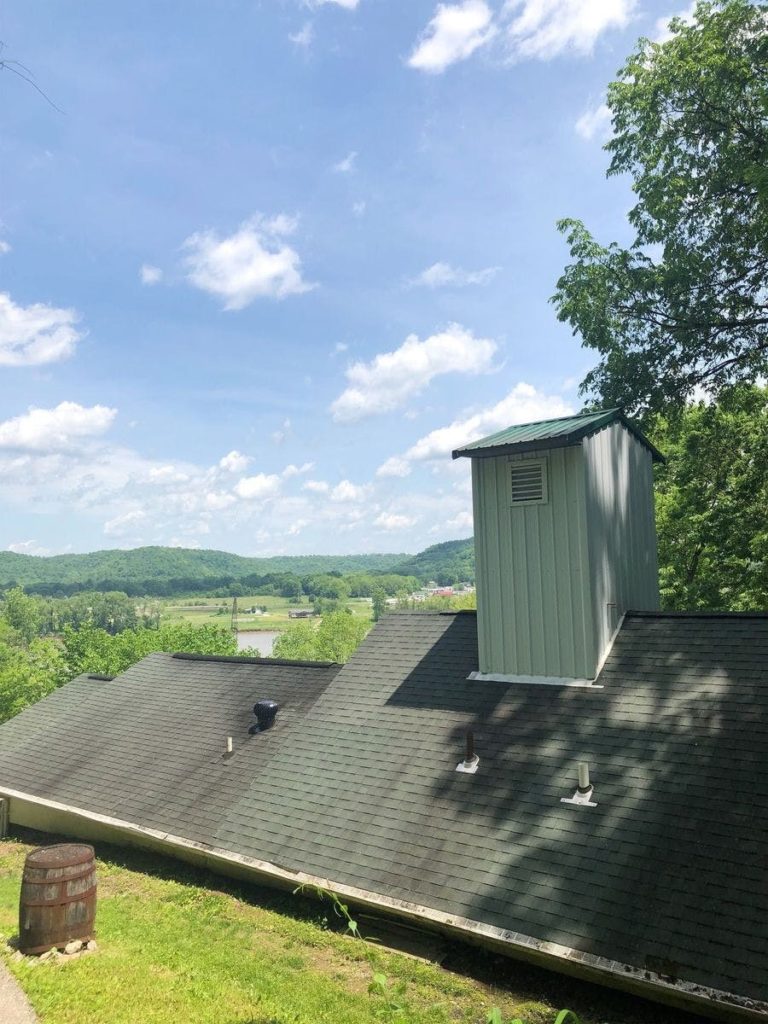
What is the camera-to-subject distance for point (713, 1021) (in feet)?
18.6

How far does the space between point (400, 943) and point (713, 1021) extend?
3.28 metres

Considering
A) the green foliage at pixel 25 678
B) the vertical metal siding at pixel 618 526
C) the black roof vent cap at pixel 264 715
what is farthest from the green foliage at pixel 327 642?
the vertical metal siding at pixel 618 526

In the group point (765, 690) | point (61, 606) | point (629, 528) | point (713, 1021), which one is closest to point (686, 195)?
point (629, 528)

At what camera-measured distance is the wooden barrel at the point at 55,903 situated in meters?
7.20

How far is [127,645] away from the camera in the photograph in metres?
39.6

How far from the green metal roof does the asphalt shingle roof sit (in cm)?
316

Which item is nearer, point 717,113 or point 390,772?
point 390,772

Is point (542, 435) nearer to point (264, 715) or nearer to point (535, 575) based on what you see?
point (535, 575)

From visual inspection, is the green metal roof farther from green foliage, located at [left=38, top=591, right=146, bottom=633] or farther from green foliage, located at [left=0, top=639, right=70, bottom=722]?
green foliage, located at [left=38, top=591, right=146, bottom=633]

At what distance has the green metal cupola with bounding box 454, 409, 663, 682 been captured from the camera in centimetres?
1009

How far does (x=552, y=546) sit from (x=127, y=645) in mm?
35238

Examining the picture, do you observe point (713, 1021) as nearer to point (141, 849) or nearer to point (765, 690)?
point (765, 690)

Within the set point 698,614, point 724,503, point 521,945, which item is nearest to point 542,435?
point 698,614

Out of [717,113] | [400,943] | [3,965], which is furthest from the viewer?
[717,113]
